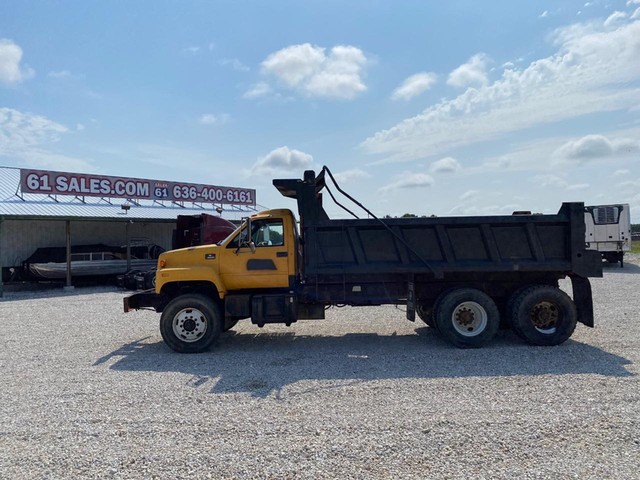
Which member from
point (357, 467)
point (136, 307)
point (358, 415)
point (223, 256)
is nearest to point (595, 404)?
point (358, 415)

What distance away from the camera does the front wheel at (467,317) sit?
26.8ft

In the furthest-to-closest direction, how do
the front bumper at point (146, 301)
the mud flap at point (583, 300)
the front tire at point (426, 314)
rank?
the front tire at point (426, 314), the front bumper at point (146, 301), the mud flap at point (583, 300)

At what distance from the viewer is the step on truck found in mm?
8281

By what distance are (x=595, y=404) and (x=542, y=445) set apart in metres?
1.43

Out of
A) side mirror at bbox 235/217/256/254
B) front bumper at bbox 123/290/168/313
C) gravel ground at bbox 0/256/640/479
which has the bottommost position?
gravel ground at bbox 0/256/640/479

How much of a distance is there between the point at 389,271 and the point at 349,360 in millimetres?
1819

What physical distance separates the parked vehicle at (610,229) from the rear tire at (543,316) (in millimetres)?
18137

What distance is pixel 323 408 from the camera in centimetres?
526

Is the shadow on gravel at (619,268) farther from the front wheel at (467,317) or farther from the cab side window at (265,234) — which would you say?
the cab side window at (265,234)

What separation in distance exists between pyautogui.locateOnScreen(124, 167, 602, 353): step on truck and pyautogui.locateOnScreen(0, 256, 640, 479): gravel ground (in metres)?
0.56

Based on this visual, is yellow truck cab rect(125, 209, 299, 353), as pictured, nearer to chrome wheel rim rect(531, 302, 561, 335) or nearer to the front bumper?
the front bumper

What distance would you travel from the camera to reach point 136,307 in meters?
8.95

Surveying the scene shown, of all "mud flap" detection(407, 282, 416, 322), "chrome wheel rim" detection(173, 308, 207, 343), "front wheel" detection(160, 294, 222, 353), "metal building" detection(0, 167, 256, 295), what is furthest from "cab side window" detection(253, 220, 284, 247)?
"metal building" detection(0, 167, 256, 295)

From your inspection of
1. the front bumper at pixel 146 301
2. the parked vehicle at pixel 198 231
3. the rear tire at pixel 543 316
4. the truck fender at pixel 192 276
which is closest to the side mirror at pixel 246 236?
the truck fender at pixel 192 276
